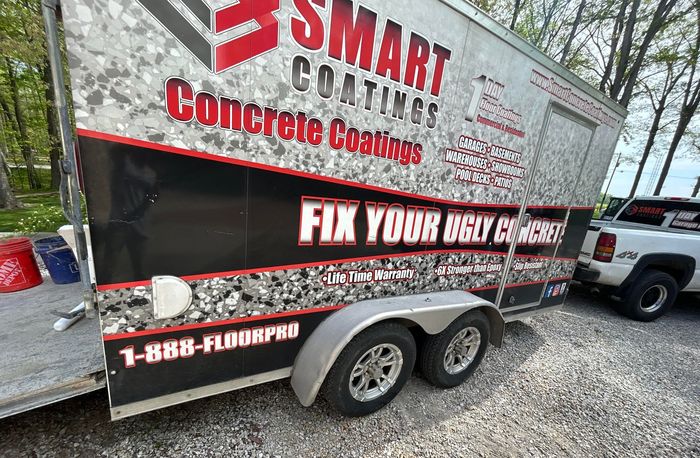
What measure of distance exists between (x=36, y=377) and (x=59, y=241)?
215 centimetres

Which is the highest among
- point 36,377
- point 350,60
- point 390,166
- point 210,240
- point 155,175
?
point 350,60

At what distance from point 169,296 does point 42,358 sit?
1014 mm

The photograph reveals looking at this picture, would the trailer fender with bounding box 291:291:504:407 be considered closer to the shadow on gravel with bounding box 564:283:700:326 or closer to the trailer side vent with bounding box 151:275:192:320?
the trailer side vent with bounding box 151:275:192:320

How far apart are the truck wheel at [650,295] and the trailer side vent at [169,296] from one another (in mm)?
6469

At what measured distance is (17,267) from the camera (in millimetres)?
2607

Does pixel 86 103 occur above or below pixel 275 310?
above

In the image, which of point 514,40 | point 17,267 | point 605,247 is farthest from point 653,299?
point 17,267

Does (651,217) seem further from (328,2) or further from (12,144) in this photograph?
(12,144)

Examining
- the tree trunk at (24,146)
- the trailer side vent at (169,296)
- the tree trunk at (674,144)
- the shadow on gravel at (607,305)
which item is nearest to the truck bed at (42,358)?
the trailer side vent at (169,296)

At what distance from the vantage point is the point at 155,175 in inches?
53.8

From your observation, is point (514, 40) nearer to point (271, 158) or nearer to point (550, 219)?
point (550, 219)

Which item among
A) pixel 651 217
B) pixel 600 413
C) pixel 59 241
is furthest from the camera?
pixel 651 217

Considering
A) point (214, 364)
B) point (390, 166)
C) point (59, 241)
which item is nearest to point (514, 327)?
point (390, 166)

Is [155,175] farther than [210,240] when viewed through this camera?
No
